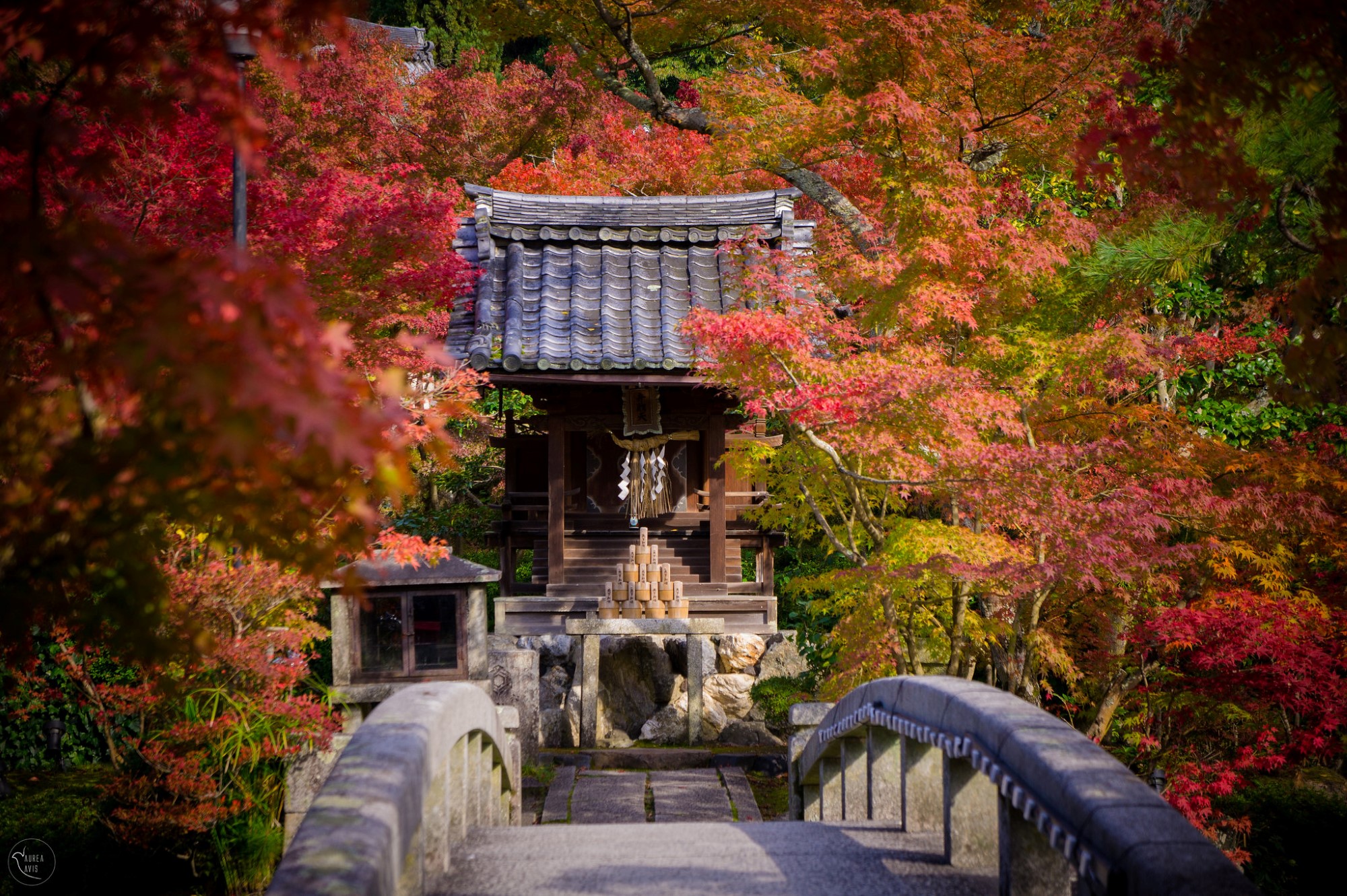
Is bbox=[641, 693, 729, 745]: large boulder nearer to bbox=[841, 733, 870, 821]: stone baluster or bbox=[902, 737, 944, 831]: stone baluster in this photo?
bbox=[841, 733, 870, 821]: stone baluster

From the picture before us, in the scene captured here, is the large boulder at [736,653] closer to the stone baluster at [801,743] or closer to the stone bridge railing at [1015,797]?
the stone baluster at [801,743]

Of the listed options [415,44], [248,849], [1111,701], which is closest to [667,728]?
[1111,701]

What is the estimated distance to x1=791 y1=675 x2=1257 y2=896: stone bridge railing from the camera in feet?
8.34

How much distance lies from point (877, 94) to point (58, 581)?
819 centimetres

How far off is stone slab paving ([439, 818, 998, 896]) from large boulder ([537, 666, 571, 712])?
7.33 meters

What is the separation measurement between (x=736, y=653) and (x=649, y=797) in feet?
12.2

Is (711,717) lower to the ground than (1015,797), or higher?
lower

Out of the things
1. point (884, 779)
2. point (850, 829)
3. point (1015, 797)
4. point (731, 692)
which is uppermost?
point (1015, 797)

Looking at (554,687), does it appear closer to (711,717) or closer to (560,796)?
(711,717)

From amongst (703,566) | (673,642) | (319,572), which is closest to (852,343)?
(703,566)

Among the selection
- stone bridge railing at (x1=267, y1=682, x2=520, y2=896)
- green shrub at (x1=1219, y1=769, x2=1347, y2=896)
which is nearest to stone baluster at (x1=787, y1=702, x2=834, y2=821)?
stone bridge railing at (x1=267, y1=682, x2=520, y2=896)

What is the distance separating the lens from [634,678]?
1304cm

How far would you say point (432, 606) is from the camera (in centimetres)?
828

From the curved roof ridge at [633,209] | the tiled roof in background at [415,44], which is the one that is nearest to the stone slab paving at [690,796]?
the curved roof ridge at [633,209]
